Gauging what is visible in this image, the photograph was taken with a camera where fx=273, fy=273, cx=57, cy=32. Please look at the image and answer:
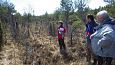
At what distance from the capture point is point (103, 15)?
4.31 metres

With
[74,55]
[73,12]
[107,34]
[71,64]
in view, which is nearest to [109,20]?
[107,34]

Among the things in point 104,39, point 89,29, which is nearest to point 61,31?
point 89,29

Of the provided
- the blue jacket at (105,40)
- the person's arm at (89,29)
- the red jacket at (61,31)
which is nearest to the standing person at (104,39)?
the blue jacket at (105,40)

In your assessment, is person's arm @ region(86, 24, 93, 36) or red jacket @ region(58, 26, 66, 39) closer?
person's arm @ region(86, 24, 93, 36)

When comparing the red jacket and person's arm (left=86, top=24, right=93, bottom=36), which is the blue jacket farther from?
the red jacket

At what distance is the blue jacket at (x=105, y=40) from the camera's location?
402cm

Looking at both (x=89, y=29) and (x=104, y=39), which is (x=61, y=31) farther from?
(x=104, y=39)

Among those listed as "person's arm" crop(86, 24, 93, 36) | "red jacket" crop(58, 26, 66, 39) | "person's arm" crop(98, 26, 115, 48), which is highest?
"person's arm" crop(98, 26, 115, 48)

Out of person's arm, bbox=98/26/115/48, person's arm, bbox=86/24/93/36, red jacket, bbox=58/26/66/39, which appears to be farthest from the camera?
red jacket, bbox=58/26/66/39

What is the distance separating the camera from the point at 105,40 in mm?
4004

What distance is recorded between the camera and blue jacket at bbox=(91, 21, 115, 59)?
402 cm

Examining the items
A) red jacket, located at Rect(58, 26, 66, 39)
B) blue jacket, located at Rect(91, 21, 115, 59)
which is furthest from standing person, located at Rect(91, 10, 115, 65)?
red jacket, located at Rect(58, 26, 66, 39)

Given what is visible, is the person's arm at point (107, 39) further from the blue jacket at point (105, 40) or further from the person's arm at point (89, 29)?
the person's arm at point (89, 29)

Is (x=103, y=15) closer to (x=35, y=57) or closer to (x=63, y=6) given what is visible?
(x=35, y=57)
